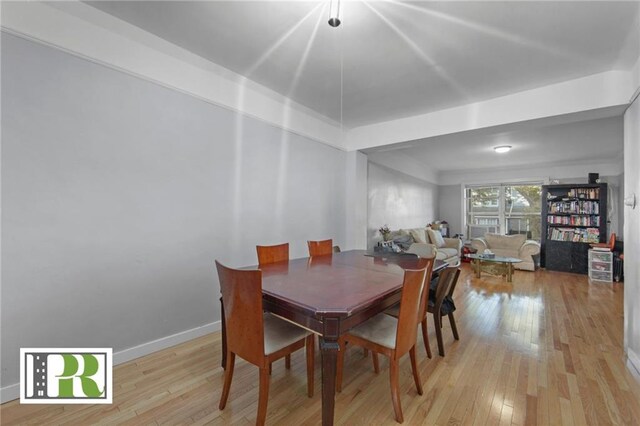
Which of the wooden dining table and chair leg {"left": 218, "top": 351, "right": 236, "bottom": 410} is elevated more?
the wooden dining table

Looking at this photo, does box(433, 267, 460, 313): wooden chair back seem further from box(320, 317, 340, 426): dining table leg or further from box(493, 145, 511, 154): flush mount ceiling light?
box(493, 145, 511, 154): flush mount ceiling light

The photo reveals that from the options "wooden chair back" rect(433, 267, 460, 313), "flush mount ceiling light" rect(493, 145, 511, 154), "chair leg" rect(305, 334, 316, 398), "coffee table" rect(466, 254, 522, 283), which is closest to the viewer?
"chair leg" rect(305, 334, 316, 398)

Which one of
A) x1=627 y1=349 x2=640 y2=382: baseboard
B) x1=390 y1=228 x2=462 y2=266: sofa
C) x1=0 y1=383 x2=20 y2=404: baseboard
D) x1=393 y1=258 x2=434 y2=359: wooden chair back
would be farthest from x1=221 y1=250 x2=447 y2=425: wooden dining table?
x1=390 y1=228 x2=462 y2=266: sofa

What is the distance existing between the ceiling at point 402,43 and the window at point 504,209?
501cm

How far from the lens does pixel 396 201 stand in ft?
19.9

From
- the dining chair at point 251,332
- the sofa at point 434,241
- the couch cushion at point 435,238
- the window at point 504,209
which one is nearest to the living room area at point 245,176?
the dining chair at point 251,332

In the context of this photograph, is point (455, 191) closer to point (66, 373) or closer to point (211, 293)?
point (211, 293)

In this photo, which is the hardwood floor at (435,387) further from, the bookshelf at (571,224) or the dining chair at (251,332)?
the bookshelf at (571,224)

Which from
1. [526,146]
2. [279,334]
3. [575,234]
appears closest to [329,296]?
[279,334]

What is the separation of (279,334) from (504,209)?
7805 millimetres

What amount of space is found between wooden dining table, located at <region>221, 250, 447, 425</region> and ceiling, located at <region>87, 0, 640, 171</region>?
6.12ft

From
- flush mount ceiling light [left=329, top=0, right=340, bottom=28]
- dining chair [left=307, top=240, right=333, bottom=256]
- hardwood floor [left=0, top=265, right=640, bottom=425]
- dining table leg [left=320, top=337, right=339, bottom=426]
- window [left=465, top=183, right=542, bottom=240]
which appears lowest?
hardwood floor [left=0, top=265, right=640, bottom=425]

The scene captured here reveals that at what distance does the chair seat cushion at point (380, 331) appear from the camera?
5.23 feet

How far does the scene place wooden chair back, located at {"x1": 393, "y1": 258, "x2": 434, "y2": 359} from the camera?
4.80 ft
